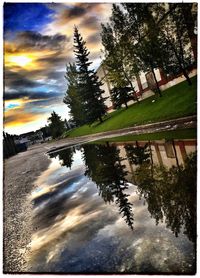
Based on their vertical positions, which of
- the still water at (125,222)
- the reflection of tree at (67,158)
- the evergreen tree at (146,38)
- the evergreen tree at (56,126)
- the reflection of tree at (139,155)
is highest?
the evergreen tree at (146,38)

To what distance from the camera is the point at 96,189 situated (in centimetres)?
668

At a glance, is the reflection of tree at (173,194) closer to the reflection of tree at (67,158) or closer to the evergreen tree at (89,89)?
Answer: the reflection of tree at (67,158)

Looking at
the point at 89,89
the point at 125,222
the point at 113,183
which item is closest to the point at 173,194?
the point at 125,222

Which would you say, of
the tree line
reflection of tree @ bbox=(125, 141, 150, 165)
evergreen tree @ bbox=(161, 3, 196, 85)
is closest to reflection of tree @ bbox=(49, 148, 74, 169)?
reflection of tree @ bbox=(125, 141, 150, 165)

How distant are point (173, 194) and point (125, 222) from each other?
88 centimetres

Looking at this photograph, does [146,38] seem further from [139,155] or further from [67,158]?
[139,155]

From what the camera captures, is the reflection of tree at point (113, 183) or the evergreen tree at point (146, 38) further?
the evergreen tree at point (146, 38)

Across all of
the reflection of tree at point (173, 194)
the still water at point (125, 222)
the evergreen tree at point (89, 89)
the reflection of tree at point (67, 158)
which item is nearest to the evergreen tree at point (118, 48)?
the evergreen tree at point (89, 89)

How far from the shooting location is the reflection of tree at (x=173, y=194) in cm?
392

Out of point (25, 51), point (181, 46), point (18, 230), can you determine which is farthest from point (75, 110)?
point (18, 230)

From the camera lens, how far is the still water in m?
3.46

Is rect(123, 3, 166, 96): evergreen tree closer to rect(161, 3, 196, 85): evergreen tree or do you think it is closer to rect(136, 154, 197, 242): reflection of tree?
rect(161, 3, 196, 85): evergreen tree

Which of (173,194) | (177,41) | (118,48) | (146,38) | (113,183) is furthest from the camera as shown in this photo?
(118,48)

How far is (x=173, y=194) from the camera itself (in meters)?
4.73
